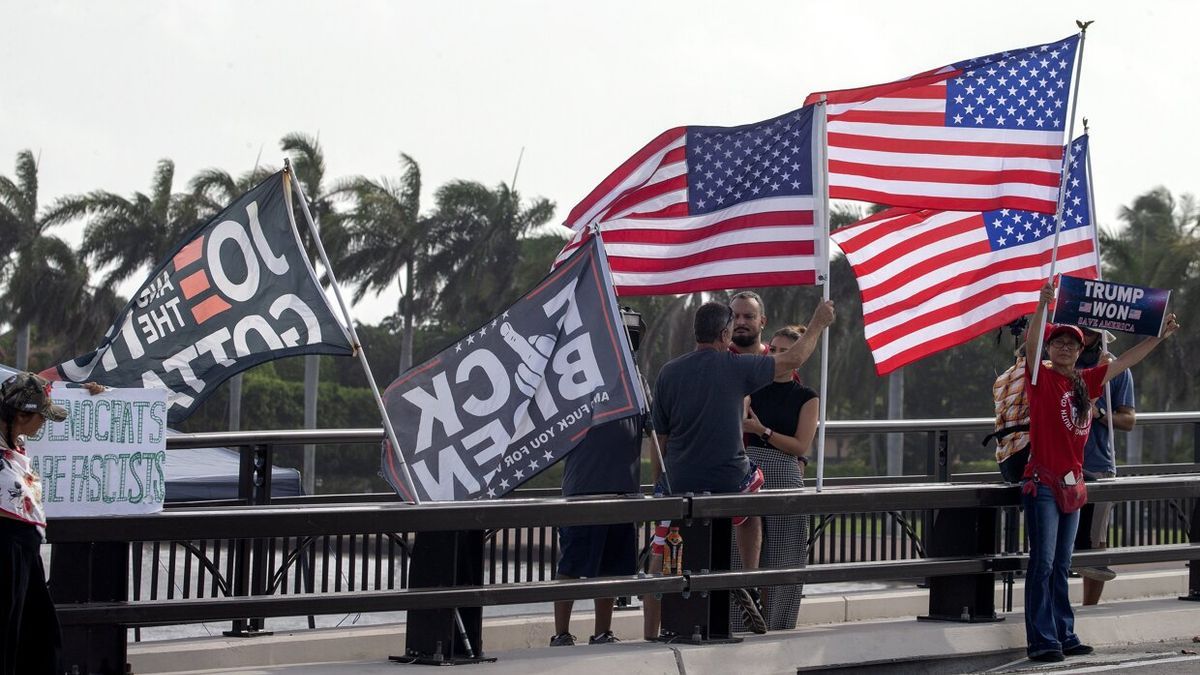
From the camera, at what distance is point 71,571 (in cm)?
635

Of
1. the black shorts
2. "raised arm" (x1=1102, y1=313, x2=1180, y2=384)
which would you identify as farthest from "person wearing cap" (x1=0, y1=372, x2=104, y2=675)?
"raised arm" (x1=1102, y1=313, x2=1180, y2=384)

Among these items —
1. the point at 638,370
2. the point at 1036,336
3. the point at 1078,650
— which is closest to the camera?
the point at 638,370

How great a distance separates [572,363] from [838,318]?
58.7 meters

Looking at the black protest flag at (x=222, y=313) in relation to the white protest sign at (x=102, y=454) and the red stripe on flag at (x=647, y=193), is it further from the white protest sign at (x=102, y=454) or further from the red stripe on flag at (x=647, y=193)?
the red stripe on flag at (x=647, y=193)

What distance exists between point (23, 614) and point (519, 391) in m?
2.51

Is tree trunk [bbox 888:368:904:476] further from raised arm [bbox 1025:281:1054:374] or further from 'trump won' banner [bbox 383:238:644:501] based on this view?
'trump won' banner [bbox 383:238:644:501]

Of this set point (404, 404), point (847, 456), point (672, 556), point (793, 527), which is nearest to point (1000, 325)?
point (793, 527)

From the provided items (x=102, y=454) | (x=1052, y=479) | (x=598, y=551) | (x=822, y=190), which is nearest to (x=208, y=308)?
(x=102, y=454)

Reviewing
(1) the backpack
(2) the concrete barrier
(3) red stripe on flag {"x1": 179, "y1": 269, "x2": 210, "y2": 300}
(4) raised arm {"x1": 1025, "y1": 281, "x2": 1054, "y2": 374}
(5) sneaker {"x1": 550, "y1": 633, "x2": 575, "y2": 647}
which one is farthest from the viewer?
(1) the backpack

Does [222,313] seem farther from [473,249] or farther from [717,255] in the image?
[473,249]

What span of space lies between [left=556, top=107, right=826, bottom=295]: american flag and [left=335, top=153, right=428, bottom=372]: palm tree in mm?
51178

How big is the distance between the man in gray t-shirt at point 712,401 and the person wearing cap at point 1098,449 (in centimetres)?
269

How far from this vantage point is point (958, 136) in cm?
941

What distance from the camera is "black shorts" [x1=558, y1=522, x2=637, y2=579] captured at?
829cm
